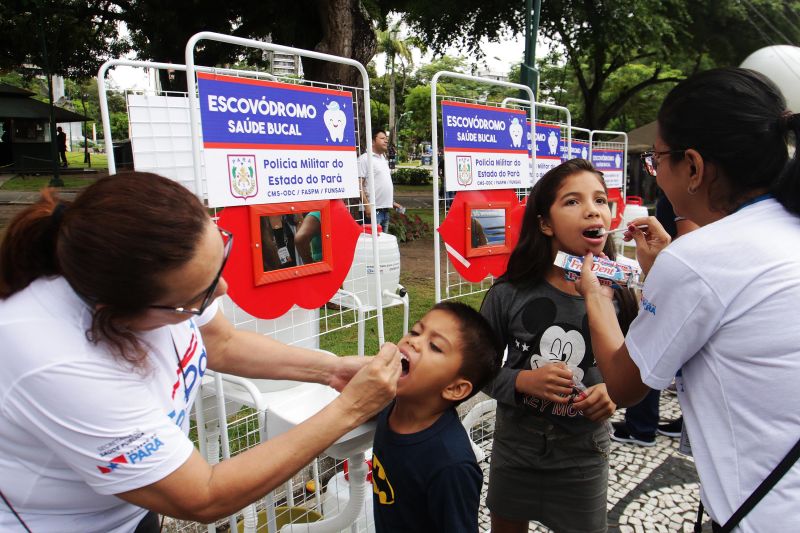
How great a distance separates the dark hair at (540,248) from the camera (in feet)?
6.52

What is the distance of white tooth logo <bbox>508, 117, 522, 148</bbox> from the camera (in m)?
3.69

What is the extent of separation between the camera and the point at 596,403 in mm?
1782

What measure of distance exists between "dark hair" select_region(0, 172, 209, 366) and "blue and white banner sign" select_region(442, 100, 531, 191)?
223cm

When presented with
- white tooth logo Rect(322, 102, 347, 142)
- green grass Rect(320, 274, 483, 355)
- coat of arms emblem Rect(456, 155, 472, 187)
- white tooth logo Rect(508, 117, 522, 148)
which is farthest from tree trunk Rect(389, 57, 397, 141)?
white tooth logo Rect(322, 102, 347, 142)

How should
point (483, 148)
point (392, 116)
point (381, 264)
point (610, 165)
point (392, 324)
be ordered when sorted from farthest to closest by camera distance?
point (392, 116) < point (610, 165) < point (392, 324) < point (381, 264) < point (483, 148)

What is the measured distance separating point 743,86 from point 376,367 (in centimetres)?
104

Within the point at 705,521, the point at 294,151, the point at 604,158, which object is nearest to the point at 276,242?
the point at 294,151

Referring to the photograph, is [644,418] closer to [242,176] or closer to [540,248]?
[540,248]

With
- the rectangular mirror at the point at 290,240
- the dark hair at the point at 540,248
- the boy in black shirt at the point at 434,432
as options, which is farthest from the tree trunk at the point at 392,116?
the boy in black shirt at the point at 434,432

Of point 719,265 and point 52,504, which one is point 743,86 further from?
point 52,504

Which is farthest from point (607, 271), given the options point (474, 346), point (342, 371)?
point (342, 371)

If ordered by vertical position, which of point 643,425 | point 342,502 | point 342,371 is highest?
point 342,371

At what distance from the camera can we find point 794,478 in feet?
3.45

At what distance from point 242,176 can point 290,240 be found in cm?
35
